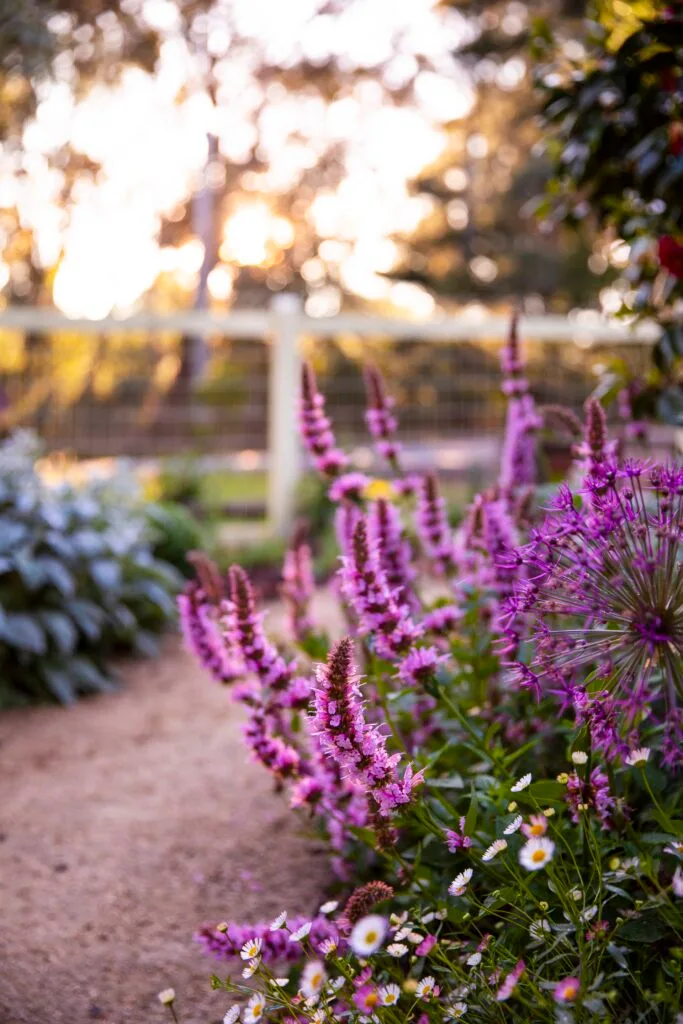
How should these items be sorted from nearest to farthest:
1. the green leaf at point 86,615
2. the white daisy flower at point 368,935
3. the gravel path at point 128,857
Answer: the white daisy flower at point 368,935
the gravel path at point 128,857
the green leaf at point 86,615

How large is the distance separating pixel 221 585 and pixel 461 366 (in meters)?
6.29

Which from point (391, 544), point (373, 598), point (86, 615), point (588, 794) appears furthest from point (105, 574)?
point (588, 794)

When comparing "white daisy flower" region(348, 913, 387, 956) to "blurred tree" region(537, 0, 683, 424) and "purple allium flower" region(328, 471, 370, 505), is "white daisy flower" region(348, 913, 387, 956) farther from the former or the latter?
"blurred tree" region(537, 0, 683, 424)

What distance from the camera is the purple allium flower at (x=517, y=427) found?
111 inches

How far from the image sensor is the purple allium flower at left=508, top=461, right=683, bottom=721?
1.51 m

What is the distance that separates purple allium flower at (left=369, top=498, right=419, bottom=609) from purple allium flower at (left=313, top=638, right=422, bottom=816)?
766mm

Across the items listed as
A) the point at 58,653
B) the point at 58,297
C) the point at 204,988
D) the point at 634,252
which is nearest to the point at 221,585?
the point at 204,988

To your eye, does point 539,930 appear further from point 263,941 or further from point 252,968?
point 263,941

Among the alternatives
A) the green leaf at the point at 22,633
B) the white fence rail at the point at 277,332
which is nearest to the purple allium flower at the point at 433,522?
the green leaf at the point at 22,633

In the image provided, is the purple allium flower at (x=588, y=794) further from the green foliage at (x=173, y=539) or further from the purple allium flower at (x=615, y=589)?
the green foliage at (x=173, y=539)

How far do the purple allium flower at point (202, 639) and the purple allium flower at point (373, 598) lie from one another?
517 millimetres

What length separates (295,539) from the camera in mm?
3002

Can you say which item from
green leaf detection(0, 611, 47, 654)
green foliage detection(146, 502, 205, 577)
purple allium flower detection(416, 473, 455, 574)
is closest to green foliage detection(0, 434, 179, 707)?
green leaf detection(0, 611, 47, 654)

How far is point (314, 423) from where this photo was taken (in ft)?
7.97
